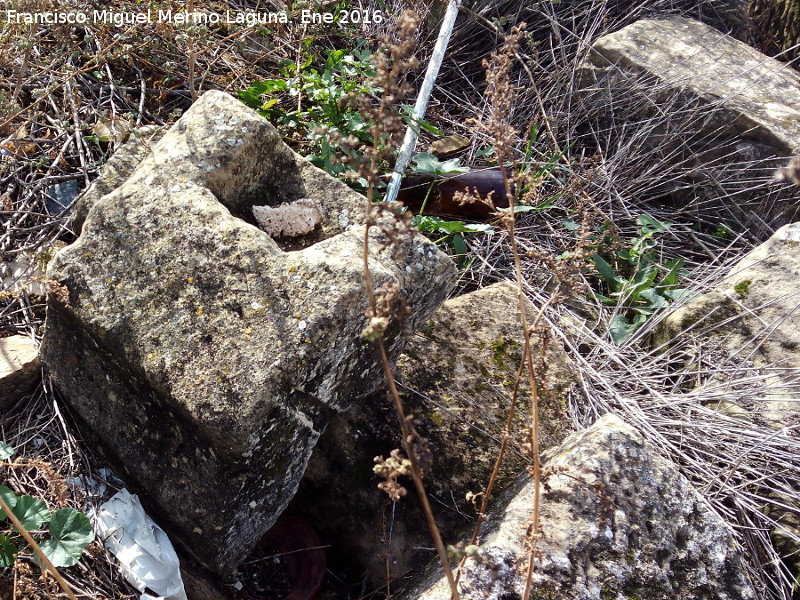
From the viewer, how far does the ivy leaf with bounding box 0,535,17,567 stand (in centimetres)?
195

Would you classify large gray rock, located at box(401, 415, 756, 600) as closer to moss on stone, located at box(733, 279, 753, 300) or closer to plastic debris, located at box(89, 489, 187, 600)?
plastic debris, located at box(89, 489, 187, 600)

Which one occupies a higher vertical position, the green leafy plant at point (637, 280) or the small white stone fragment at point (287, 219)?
the small white stone fragment at point (287, 219)

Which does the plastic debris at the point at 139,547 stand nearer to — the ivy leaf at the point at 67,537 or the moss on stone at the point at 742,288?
the ivy leaf at the point at 67,537

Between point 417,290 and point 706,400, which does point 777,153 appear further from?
point 417,290

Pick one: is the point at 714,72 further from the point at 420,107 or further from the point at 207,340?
the point at 207,340

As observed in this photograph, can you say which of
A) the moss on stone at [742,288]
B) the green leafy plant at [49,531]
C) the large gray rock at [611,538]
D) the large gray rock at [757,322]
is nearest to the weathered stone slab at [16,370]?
the green leafy plant at [49,531]

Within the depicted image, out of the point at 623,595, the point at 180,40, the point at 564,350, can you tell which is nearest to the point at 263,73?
the point at 180,40

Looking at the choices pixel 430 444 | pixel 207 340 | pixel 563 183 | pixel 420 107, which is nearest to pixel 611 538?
pixel 430 444

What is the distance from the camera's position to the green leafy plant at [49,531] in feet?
6.45

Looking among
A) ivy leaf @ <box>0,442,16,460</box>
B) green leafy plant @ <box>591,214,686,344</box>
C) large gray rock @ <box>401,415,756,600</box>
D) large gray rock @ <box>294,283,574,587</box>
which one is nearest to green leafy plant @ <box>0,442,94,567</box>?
ivy leaf @ <box>0,442,16,460</box>

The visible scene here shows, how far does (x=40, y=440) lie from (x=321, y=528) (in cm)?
98

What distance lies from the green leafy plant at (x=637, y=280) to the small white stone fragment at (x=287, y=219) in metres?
1.49

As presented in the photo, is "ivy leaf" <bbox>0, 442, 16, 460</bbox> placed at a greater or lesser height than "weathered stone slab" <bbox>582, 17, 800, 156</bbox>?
lesser

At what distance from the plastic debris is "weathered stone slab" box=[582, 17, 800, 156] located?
3252mm
